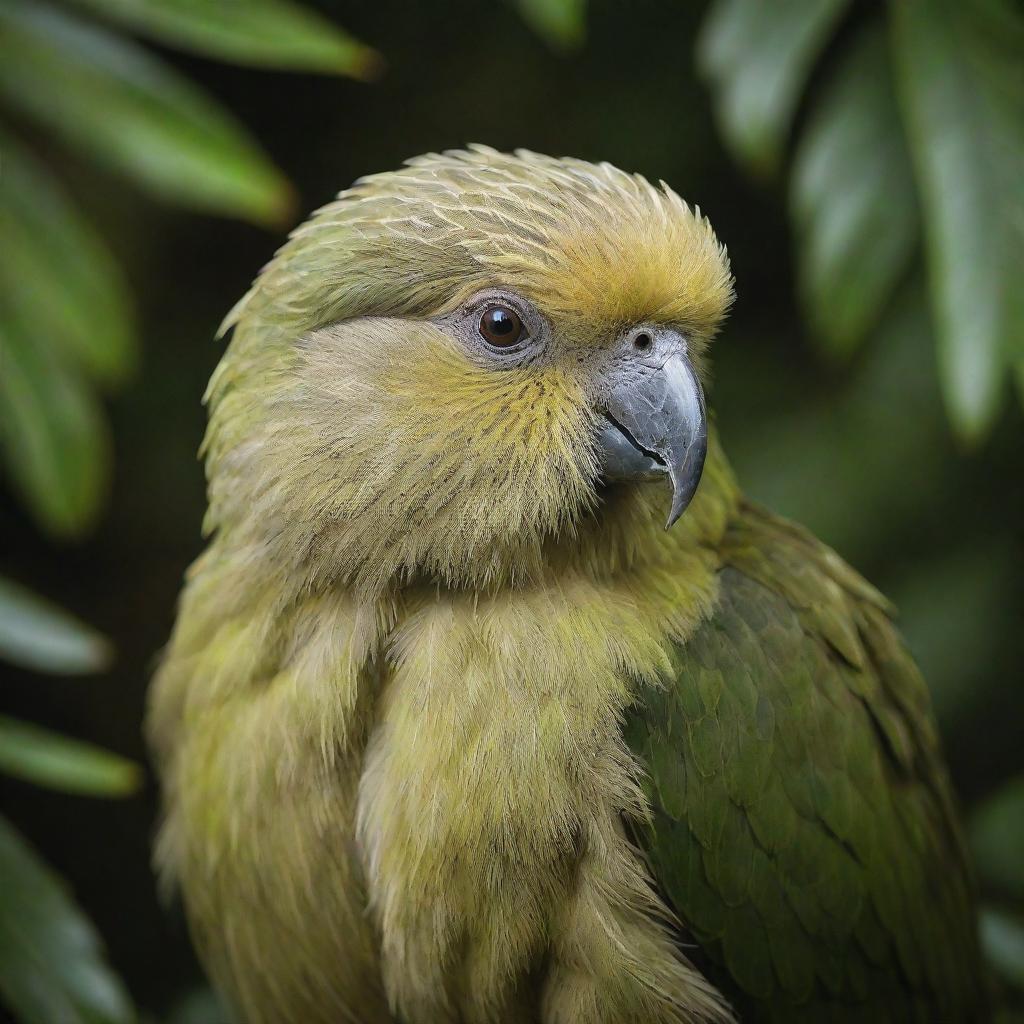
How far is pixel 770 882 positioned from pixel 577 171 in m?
0.92

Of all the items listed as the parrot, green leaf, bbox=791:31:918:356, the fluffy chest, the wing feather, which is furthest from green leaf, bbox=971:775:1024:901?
the fluffy chest

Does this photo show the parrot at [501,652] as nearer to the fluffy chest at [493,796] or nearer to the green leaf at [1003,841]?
the fluffy chest at [493,796]

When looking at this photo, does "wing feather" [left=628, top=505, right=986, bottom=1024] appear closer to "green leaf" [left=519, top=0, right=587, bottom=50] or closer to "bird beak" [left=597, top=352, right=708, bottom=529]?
"bird beak" [left=597, top=352, right=708, bottom=529]

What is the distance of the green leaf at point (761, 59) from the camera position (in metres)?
1.77

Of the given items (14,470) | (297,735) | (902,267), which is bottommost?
(14,470)

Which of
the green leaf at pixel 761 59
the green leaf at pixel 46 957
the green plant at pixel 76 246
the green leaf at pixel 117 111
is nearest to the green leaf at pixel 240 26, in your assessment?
the green plant at pixel 76 246

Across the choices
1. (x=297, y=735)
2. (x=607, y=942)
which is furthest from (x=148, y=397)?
(x=607, y=942)

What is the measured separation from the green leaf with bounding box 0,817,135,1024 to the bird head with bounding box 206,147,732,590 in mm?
680

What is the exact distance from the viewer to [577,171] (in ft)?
4.42

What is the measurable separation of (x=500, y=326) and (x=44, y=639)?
0.91m

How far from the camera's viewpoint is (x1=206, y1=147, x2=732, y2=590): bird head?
51.1 inches

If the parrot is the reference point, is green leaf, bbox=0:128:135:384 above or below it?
below

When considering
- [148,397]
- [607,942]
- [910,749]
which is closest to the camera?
[607,942]

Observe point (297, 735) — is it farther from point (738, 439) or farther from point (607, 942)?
point (738, 439)
